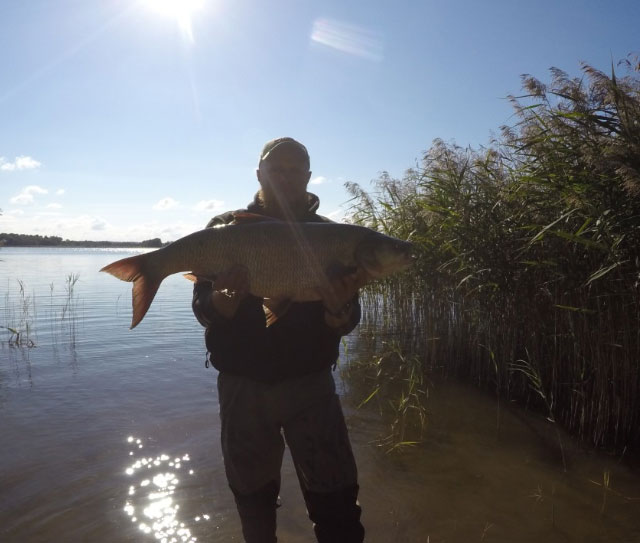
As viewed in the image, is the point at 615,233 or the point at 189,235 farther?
the point at 615,233

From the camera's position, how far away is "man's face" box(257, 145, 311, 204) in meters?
2.32

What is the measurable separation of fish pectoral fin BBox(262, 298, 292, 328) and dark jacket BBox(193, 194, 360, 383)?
0.16ft

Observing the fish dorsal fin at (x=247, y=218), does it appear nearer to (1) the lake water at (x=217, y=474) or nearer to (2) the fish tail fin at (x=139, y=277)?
(2) the fish tail fin at (x=139, y=277)

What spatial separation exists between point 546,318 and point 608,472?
52.7 inches

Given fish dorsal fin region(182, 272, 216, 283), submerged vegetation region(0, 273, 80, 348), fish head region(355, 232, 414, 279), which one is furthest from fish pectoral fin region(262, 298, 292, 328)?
submerged vegetation region(0, 273, 80, 348)

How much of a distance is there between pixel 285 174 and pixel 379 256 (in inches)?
24.7

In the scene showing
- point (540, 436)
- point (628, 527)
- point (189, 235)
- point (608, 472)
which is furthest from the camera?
point (540, 436)

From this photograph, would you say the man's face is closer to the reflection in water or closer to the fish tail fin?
the fish tail fin

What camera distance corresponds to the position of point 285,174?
7.68 ft

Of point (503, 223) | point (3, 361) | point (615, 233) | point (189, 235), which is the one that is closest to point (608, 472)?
point (615, 233)

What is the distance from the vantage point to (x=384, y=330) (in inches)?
278

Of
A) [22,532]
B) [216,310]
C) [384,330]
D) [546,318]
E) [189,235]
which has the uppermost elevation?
[189,235]

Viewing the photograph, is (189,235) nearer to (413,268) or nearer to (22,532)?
(22,532)

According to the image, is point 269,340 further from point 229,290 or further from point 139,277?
point 139,277
